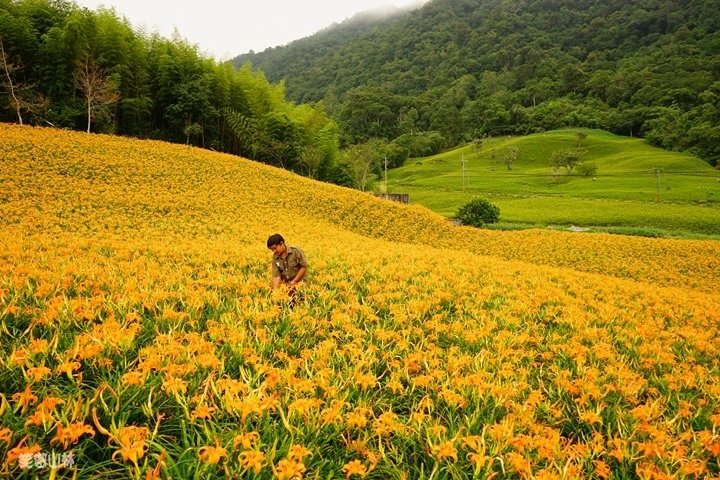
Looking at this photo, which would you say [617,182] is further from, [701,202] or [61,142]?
[61,142]

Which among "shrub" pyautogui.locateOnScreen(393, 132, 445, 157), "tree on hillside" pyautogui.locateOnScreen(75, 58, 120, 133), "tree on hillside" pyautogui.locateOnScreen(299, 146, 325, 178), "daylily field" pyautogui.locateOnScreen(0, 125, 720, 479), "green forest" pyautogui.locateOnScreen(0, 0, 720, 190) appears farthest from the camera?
"shrub" pyautogui.locateOnScreen(393, 132, 445, 157)

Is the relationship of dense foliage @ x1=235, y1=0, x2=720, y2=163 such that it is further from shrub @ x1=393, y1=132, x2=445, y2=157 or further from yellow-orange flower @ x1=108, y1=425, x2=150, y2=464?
yellow-orange flower @ x1=108, y1=425, x2=150, y2=464

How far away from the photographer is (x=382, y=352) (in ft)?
10.3

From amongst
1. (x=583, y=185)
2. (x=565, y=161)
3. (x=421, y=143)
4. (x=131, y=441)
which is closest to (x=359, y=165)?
(x=583, y=185)

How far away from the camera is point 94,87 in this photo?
19.7 m

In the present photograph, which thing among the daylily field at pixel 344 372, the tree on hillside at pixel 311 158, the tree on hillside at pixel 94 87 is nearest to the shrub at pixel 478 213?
the tree on hillside at pixel 311 158

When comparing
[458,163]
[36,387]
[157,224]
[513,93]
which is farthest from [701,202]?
[513,93]

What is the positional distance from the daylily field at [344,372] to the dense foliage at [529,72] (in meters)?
72.1

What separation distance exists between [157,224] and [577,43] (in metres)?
151

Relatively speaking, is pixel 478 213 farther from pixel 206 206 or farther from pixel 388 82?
pixel 388 82

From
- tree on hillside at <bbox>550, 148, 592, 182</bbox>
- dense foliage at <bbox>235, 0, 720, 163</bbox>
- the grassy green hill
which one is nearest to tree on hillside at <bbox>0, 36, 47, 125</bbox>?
the grassy green hill

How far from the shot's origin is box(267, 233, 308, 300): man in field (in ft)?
15.1

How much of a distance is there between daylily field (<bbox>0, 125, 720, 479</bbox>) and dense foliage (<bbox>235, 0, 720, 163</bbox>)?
237 ft

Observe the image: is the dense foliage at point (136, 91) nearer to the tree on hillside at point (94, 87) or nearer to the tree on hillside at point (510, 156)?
the tree on hillside at point (94, 87)
